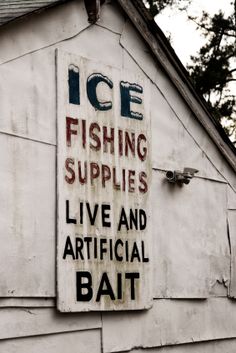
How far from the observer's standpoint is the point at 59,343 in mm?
8914

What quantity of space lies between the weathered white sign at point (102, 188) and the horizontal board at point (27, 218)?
0.40 ft

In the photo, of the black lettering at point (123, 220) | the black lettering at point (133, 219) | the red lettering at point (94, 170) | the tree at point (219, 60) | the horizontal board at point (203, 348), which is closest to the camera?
the red lettering at point (94, 170)

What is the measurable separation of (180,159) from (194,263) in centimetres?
131

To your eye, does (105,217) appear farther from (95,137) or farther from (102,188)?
(95,137)

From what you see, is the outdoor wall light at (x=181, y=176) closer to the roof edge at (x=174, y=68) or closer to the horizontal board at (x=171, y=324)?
the roof edge at (x=174, y=68)

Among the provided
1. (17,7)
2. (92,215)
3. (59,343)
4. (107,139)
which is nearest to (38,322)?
(59,343)

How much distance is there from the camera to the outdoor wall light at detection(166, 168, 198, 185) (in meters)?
10.5

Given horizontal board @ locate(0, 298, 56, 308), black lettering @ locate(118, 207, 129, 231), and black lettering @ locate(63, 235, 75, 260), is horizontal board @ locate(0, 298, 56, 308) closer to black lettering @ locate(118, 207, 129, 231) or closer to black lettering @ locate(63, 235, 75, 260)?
black lettering @ locate(63, 235, 75, 260)

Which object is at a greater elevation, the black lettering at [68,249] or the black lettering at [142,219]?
the black lettering at [142,219]

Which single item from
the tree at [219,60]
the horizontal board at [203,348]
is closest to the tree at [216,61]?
the tree at [219,60]

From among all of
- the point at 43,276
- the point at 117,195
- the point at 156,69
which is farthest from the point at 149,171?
the point at 43,276

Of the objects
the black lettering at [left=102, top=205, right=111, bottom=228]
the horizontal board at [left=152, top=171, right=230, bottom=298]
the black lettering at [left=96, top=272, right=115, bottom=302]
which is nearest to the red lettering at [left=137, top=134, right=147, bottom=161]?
the horizontal board at [left=152, top=171, right=230, bottom=298]

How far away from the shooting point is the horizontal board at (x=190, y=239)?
10.3 meters

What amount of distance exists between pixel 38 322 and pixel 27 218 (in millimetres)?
1050
